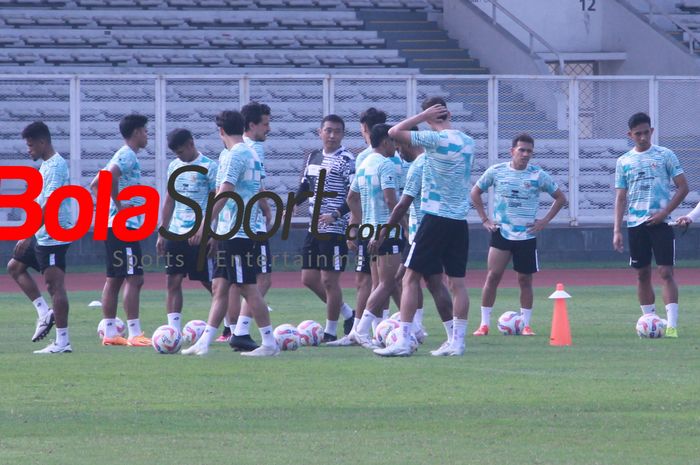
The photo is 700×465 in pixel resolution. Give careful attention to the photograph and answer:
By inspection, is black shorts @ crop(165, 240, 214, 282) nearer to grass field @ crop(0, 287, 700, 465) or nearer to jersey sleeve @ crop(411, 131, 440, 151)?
grass field @ crop(0, 287, 700, 465)

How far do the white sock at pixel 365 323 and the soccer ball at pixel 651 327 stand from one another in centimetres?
276

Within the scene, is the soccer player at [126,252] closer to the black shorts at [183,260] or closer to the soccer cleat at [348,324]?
the black shorts at [183,260]

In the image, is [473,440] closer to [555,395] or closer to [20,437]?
[555,395]

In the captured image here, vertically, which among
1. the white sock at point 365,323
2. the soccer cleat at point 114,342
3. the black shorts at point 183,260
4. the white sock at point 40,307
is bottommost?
the soccer cleat at point 114,342

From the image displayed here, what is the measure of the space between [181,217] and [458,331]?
Answer: 2910 millimetres

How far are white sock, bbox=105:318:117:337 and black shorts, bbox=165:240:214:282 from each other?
0.81 m

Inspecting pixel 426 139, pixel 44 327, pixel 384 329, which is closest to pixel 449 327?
pixel 384 329

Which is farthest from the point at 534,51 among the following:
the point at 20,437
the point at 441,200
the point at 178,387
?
the point at 20,437

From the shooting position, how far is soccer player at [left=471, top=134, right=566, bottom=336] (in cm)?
1580

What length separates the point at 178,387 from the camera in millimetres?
10977

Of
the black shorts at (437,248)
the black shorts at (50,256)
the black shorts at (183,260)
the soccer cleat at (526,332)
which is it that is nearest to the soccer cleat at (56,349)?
the black shorts at (50,256)

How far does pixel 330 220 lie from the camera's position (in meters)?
14.6

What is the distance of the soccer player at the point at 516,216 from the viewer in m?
15.8

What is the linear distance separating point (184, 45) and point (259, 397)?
76.2 feet
